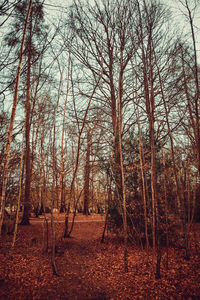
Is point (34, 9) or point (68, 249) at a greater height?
point (34, 9)

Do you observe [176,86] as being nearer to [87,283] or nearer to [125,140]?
[125,140]

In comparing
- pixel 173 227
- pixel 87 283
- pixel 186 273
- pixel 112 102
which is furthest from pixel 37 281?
pixel 112 102

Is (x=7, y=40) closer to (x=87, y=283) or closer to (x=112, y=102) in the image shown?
(x=112, y=102)

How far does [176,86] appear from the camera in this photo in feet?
19.9

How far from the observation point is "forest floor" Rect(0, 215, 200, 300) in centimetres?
290

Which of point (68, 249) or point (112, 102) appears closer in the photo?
point (68, 249)

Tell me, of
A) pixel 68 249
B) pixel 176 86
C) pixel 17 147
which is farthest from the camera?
pixel 17 147

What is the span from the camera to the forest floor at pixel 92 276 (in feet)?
9.50

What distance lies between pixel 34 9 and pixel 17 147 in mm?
6075

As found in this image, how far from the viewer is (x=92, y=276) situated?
359 cm

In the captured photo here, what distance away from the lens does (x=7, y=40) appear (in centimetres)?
299

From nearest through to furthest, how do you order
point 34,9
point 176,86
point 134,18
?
point 34,9 < point 134,18 < point 176,86

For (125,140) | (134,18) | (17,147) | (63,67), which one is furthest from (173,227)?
(17,147)

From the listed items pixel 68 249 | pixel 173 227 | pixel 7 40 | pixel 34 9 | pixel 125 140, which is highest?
pixel 34 9
